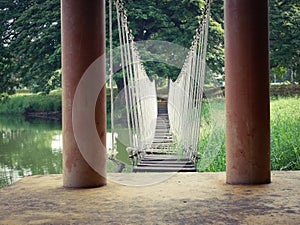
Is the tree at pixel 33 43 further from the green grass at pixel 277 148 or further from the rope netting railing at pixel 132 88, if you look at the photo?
the rope netting railing at pixel 132 88

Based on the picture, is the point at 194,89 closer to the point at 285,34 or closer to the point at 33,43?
the point at 33,43

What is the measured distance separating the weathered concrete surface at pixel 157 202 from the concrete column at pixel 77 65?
7 centimetres

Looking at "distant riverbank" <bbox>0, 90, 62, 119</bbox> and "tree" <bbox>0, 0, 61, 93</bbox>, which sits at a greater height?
"tree" <bbox>0, 0, 61, 93</bbox>

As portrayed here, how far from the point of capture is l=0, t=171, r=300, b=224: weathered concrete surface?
4.31 feet

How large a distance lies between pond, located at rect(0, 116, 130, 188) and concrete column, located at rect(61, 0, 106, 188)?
4135 millimetres

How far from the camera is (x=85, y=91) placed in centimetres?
185

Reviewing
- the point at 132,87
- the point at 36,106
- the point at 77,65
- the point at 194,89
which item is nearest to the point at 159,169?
the point at 132,87

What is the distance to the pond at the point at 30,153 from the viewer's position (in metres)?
6.45

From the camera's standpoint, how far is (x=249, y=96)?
1.89 metres

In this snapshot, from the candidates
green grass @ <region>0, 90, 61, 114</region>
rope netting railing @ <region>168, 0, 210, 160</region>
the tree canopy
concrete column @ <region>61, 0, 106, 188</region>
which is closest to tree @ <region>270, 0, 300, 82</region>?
the tree canopy

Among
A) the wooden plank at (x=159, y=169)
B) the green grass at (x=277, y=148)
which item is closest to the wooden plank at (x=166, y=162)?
the wooden plank at (x=159, y=169)

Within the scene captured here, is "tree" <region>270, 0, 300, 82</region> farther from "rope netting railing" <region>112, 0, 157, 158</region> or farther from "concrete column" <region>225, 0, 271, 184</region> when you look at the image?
"concrete column" <region>225, 0, 271, 184</region>

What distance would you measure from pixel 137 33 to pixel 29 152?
400cm

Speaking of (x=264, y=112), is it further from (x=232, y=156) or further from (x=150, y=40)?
(x=150, y=40)
